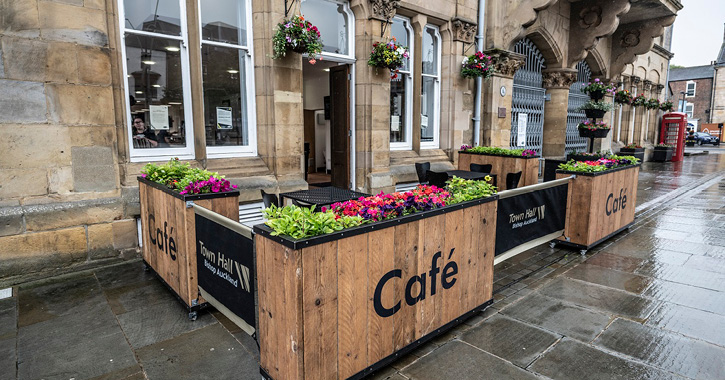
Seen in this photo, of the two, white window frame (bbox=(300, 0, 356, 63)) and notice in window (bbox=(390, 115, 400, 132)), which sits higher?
white window frame (bbox=(300, 0, 356, 63))

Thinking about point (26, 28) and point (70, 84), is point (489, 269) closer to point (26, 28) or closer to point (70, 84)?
point (70, 84)

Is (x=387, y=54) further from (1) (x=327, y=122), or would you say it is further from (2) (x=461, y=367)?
(1) (x=327, y=122)

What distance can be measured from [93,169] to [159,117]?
125 centimetres

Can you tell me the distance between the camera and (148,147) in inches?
241

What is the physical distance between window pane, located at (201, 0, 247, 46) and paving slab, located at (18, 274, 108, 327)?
13.5 feet

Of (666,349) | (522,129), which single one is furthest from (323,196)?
(522,129)

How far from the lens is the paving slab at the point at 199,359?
3.16 metres

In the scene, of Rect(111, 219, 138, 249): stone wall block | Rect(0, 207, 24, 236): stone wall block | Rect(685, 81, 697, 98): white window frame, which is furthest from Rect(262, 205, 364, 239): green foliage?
Rect(685, 81, 697, 98): white window frame

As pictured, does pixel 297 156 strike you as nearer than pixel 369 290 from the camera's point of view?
No

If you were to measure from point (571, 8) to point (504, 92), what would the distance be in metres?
4.61

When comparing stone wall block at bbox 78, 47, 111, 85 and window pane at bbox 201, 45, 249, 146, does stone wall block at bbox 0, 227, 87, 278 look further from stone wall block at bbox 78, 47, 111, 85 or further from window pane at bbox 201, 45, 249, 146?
window pane at bbox 201, 45, 249, 146

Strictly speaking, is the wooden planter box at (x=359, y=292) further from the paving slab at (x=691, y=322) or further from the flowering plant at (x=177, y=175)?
the paving slab at (x=691, y=322)

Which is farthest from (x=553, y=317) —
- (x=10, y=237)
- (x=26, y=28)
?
(x=26, y=28)

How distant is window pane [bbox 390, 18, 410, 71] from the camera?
30.9 feet
